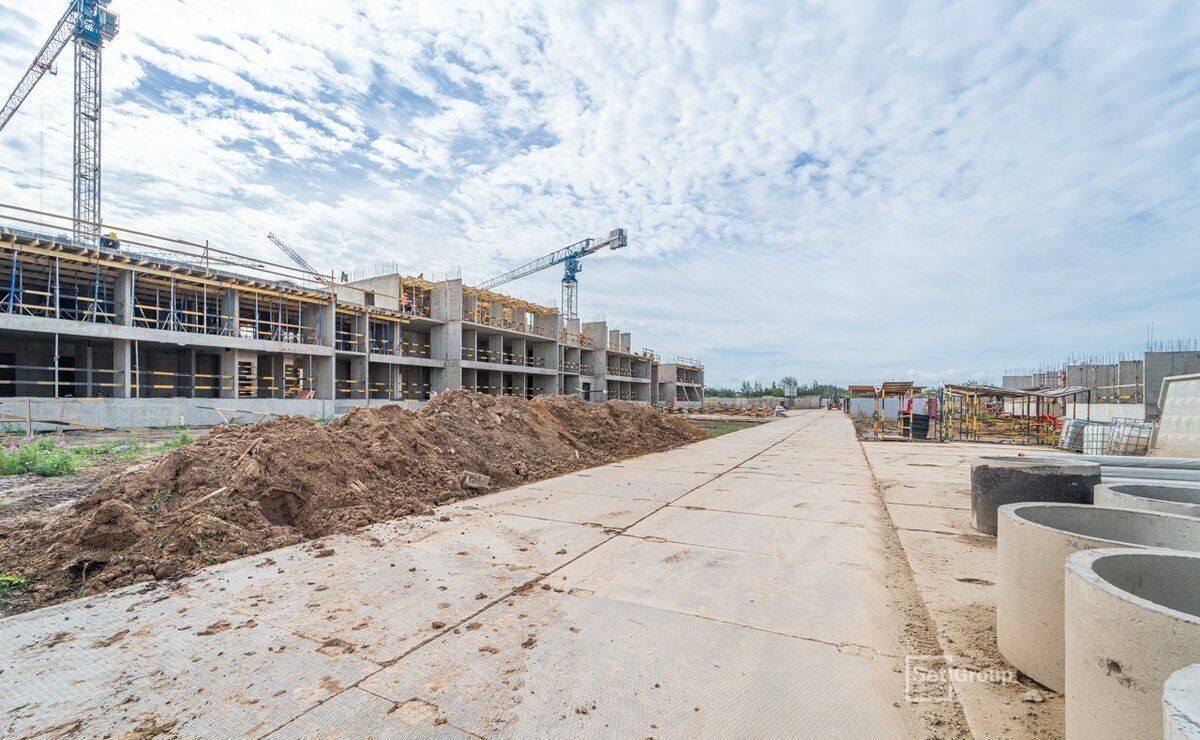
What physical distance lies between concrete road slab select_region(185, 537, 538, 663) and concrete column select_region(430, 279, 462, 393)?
3177 centimetres

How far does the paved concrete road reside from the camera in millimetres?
2668

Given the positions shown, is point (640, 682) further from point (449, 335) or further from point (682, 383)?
point (682, 383)

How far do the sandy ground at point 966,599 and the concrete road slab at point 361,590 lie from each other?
3.29 metres

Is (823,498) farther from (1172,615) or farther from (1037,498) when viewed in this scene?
(1172,615)

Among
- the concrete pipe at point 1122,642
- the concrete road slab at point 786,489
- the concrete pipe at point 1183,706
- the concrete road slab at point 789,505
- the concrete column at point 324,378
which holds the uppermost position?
the concrete column at point 324,378

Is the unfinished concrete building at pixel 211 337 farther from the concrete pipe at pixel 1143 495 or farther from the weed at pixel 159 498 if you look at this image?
the concrete pipe at pixel 1143 495

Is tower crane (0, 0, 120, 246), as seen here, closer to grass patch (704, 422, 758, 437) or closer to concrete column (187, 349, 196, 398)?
concrete column (187, 349, 196, 398)

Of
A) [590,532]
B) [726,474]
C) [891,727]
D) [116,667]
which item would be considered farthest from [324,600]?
[726,474]

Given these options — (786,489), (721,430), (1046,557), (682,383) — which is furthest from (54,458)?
(682,383)

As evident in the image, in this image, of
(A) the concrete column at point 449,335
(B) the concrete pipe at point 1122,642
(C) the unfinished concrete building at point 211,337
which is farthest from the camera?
(A) the concrete column at point 449,335

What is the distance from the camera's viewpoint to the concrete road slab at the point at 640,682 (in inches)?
103

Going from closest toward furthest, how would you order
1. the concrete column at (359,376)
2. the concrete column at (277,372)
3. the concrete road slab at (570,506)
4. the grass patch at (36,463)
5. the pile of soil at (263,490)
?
the pile of soil at (263,490) < the concrete road slab at (570,506) < the grass patch at (36,463) < the concrete column at (277,372) < the concrete column at (359,376)

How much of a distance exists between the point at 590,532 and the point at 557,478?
14.3ft

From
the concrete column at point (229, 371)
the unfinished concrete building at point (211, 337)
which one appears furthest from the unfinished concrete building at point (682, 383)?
the concrete column at point (229, 371)
